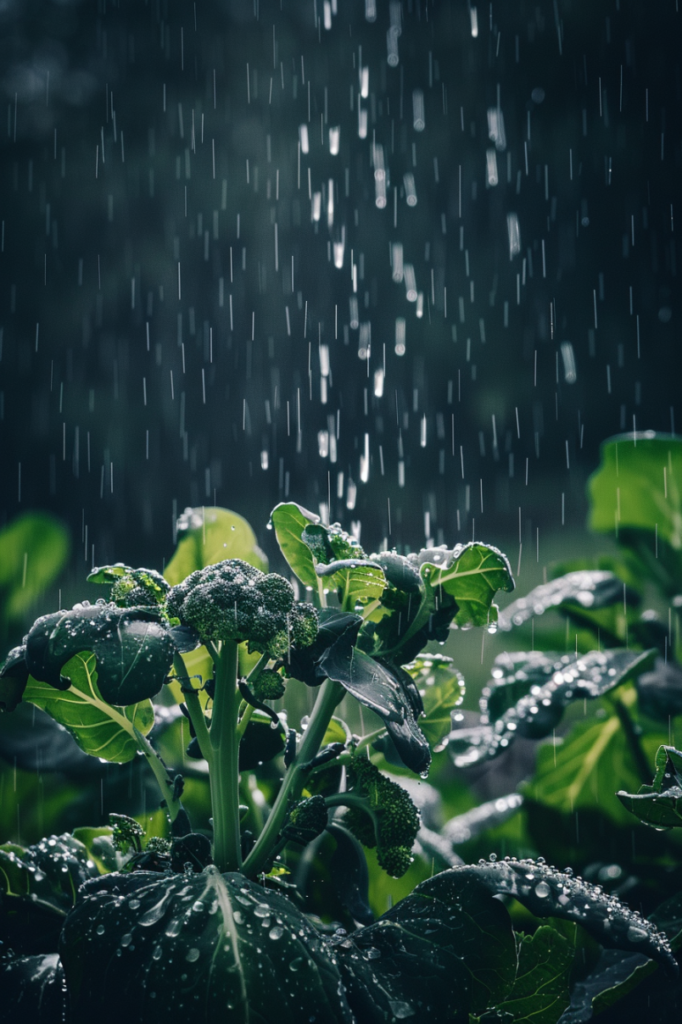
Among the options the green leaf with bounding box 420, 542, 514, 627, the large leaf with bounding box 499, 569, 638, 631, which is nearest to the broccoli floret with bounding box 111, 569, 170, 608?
the green leaf with bounding box 420, 542, 514, 627

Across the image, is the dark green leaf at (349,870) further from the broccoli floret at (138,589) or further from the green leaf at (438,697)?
the broccoli floret at (138,589)

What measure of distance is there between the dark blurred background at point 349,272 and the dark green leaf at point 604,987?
2488mm

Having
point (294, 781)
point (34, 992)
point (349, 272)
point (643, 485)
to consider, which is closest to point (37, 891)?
point (34, 992)

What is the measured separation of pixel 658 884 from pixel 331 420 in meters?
3.20

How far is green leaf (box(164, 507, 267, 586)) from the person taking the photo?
80 cm

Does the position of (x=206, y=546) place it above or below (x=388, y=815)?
above

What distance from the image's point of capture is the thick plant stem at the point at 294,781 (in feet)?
1.92

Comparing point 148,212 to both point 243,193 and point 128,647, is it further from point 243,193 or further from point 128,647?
point 128,647

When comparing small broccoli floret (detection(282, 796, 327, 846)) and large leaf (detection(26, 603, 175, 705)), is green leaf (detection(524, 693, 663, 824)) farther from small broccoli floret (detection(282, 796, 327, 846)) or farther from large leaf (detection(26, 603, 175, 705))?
large leaf (detection(26, 603, 175, 705))

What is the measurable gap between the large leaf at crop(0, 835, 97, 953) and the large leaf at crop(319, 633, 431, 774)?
0.32 meters

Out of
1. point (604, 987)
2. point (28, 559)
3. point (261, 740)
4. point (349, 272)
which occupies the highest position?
point (349, 272)

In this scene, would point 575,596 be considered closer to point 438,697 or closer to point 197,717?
point 438,697

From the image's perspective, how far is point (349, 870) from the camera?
67 centimetres

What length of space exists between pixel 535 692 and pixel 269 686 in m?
0.42
